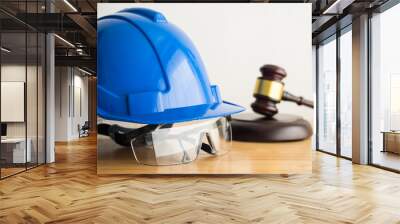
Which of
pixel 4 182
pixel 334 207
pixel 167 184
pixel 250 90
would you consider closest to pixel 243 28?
pixel 250 90

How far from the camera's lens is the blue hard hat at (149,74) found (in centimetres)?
457

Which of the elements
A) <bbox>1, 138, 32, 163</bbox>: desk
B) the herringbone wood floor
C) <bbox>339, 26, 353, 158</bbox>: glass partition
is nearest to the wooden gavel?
the herringbone wood floor

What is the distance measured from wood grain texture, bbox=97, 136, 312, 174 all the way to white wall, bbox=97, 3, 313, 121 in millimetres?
554

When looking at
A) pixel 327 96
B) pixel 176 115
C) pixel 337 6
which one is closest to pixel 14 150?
pixel 176 115

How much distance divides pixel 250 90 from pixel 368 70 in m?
2.58

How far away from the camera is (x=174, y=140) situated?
4855 mm

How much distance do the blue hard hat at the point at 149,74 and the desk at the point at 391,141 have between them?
9.41 feet

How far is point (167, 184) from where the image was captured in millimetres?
4629

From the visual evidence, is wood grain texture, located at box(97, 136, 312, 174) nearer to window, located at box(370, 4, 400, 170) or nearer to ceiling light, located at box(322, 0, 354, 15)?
window, located at box(370, 4, 400, 170)

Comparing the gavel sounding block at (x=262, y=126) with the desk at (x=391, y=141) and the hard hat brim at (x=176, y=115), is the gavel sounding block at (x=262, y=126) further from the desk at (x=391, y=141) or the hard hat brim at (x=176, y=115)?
the desk at (x=391, y=141)

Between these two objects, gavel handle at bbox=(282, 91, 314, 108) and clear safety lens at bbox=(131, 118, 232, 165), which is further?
gavel handle at bbox=(282, 91, 314, 108)

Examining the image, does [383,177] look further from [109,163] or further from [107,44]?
[107,44]

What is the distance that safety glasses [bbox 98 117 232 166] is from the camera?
483 centimetres

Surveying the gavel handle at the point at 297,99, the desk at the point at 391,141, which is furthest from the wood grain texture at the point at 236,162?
the desk at the point at 391,141
